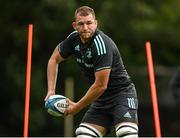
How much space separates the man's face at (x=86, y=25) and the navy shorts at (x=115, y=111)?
0.82 metres

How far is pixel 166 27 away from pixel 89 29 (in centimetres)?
1793

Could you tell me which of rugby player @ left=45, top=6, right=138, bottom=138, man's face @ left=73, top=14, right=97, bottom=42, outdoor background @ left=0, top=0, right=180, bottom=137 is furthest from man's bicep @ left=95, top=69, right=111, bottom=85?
outdoor background @ left=0, top=0, right=180, bottom=137

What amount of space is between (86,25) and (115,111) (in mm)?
1047

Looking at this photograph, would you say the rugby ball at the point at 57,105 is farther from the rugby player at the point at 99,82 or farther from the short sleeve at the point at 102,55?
the short sleeve at the point at 102,55

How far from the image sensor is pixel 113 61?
842cm

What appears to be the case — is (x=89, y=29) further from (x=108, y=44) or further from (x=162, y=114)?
(x=162, y=114)

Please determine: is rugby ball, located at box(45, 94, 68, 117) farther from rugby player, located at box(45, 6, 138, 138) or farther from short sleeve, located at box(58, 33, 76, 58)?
short sleeve, located at box(58, 33, 76, 58)

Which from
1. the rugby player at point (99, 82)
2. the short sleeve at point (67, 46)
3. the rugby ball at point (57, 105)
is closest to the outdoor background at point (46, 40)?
the short sleeve at point (67, 46)

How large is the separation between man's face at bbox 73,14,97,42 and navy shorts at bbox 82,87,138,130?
0.82 meters

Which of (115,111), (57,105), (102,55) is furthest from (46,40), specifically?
(102,55)

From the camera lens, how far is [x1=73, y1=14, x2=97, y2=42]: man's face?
8180 mm

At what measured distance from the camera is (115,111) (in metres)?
8.48

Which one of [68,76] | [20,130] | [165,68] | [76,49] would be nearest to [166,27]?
[165,68]

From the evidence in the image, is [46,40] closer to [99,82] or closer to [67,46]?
[67,46]
